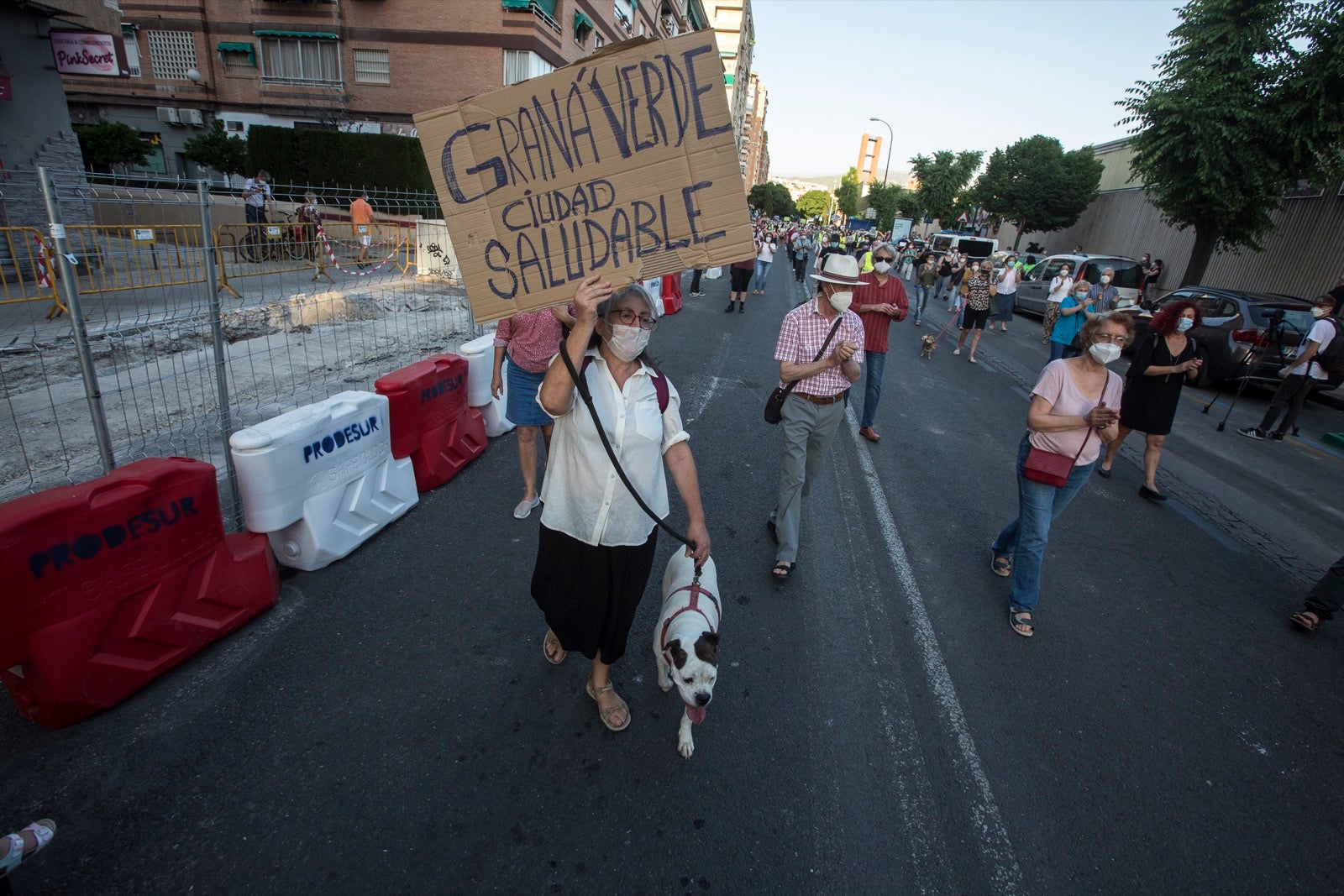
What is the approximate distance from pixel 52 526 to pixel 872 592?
4.28 metres

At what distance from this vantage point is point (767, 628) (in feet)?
12.5

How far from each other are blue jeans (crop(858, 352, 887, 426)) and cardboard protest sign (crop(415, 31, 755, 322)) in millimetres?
5003

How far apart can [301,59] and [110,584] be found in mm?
32467

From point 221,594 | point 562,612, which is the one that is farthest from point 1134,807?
point 221,594

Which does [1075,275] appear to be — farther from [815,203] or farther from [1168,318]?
[815,203]

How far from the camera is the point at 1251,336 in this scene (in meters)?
11.1

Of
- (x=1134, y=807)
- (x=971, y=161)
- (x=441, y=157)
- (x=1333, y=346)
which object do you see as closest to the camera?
(x=441, y=157)

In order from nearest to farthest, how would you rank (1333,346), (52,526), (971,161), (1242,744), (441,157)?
(441,157) → (52,526) → (1242,744) → (1333,346) → (971,161)

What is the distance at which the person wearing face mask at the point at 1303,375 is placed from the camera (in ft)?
27.5

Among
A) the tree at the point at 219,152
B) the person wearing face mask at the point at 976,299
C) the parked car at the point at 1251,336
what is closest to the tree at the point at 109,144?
the tree at the point at 219,152

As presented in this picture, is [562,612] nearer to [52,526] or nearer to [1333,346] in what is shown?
[52,526]

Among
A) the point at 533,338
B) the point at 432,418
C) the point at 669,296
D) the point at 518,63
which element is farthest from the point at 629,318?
the point at 518,63

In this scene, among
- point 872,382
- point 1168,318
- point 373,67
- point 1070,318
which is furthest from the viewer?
point 373,67

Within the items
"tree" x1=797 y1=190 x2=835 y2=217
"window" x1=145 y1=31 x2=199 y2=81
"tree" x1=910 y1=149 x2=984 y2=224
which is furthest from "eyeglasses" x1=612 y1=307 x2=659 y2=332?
"tree" x1=797 y1=190 x2=835 y2=217
